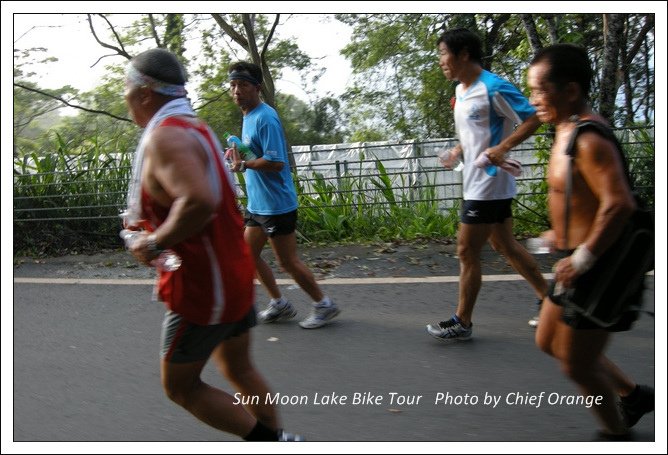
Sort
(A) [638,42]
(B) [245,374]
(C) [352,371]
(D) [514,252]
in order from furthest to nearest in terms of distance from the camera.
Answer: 1. (A) [638,42]
2. (D) [514,252]
3. (C) [352,371]
4. (B) [245,374]

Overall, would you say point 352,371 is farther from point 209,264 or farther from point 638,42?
point 638,42

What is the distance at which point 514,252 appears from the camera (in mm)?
4652

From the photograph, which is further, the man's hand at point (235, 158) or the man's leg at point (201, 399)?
the man's hand at point (235, 158)

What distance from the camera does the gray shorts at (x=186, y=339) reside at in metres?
2.71

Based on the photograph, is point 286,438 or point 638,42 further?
point 638,42

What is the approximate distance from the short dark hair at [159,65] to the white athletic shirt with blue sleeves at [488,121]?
226 centimetres

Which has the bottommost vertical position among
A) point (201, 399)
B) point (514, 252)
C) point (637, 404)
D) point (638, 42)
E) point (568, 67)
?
point (637, 404)

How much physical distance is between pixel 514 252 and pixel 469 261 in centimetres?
33

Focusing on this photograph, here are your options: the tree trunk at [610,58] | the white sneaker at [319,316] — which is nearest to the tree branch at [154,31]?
the tree trunk at [610,58]

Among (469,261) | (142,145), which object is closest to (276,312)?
(469,261)

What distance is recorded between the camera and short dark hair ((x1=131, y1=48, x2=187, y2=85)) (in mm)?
2662

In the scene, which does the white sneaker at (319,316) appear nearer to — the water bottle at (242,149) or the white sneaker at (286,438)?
the water bottle at (242,149)

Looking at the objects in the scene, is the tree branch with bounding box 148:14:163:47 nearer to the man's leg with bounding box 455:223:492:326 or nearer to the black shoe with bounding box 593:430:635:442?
the man's leg with bounding box 455:223:492:326

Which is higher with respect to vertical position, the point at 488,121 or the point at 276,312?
the point at 488,121
